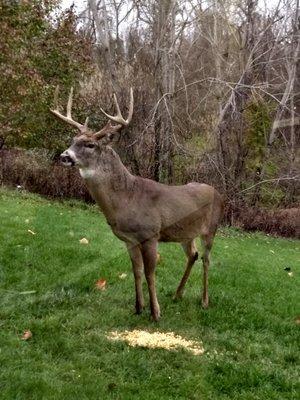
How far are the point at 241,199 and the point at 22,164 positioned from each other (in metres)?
7.83

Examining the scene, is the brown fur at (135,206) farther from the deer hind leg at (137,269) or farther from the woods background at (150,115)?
the woods background at (150,115)

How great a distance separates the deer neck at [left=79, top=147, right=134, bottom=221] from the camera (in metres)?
6.51

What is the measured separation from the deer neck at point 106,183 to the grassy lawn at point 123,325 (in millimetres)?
1282

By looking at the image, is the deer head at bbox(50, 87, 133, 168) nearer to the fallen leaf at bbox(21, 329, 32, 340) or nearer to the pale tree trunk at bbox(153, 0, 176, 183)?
the fallen leaf at bbox(21, 329, 32, 340)

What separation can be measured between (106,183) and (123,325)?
5.23 feet

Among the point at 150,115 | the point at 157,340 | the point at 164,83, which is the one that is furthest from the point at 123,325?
the point at 164,83

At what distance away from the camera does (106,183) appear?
657 centimetres

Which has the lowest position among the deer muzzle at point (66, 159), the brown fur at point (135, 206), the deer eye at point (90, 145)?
the brown fur at point (135, 206)

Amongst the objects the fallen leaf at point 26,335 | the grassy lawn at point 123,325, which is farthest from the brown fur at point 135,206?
the fallen leaf at point 26,335

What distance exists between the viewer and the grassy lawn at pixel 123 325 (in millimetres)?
5109

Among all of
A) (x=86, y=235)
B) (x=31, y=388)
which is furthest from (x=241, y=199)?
(x=31, y=388)

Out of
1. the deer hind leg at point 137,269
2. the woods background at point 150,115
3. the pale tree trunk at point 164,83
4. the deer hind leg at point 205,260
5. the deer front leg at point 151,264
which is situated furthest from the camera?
the pale tree trunk at point 164,83

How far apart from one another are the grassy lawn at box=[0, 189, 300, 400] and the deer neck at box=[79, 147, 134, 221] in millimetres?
1282

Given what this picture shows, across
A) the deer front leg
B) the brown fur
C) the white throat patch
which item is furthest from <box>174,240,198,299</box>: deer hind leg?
the white throat patch
